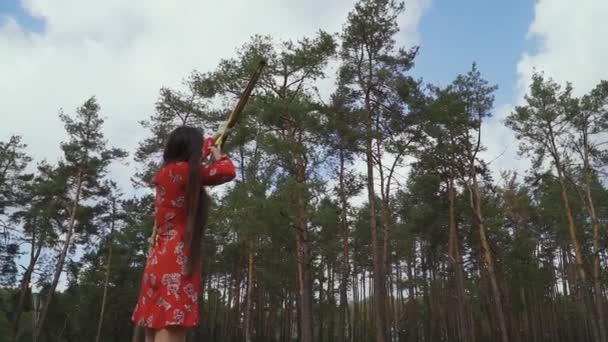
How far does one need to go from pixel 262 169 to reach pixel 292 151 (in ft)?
6.13

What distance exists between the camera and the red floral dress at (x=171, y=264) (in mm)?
1975

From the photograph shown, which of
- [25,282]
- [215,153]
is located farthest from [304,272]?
[25,282]

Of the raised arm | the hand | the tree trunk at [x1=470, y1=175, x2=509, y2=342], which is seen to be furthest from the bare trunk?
the raised arm

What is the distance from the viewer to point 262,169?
16.0 metres

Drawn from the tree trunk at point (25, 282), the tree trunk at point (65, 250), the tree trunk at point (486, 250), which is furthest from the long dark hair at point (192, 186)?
the tree trunk at point (25, 282)

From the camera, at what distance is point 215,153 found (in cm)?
224

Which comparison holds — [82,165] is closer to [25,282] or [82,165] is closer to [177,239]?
[25,282]

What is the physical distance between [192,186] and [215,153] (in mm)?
211

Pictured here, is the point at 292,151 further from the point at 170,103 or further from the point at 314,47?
the point at 170,103

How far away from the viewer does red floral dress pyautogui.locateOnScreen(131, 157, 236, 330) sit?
197cm

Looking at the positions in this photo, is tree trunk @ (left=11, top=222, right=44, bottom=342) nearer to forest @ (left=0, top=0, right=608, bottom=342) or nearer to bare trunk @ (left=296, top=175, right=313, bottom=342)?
forest @ (left=0, top=0, right=608, bottom=342)

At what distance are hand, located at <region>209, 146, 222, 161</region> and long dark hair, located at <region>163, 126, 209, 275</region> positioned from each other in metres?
0.07

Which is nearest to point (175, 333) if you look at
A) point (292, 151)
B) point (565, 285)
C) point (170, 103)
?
point (292, 151)

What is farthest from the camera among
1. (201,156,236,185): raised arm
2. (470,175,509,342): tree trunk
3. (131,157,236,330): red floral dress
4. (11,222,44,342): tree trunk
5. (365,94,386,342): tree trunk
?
(11,222,44,342): tree trunk
